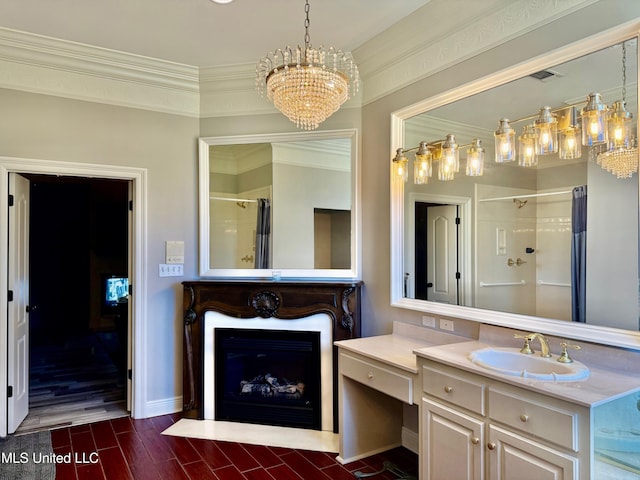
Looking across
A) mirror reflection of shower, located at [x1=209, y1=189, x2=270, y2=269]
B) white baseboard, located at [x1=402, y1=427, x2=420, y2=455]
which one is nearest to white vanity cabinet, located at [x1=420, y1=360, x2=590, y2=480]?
white baseboard, located at [x1=402, y1=427, x2=420, y2=455]

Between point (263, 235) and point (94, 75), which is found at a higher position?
point (94, 75)

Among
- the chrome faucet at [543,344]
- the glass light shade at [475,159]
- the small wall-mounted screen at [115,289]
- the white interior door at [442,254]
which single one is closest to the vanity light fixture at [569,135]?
the glass light shade at [475,159]

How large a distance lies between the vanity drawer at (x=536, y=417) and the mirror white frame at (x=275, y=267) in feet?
5.78

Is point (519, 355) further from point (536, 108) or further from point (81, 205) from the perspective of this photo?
point (81, 205)

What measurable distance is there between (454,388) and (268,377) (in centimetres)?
202

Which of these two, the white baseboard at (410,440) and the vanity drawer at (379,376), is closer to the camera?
the vanity drawer at (379,376)

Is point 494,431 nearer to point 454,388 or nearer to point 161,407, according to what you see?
point 454,388

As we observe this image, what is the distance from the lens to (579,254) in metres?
2.02

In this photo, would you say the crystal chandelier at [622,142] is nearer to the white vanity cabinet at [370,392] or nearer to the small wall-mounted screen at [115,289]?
the white vanity cabinet at [370,392]

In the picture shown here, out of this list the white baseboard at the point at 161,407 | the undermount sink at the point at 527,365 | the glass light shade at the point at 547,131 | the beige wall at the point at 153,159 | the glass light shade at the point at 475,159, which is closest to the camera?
the undermount sink at the point at 527,365

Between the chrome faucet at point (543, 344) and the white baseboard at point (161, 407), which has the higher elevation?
the chrome faucet at point (543, 344)

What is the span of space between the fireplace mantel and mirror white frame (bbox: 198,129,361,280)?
8.4 inches

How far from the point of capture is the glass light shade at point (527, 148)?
224cm

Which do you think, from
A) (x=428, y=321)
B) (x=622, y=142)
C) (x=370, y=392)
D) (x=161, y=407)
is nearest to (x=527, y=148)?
(x=622, y=142)
